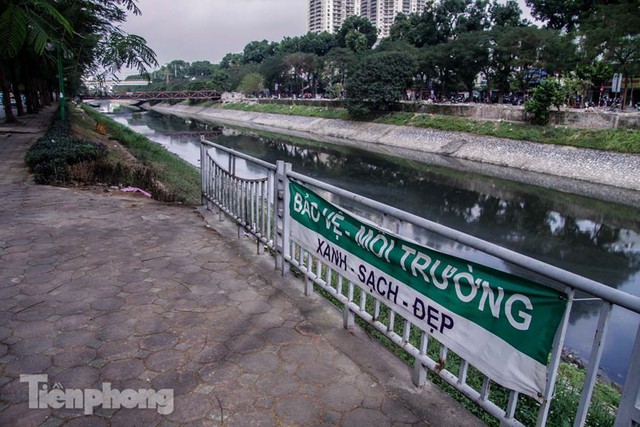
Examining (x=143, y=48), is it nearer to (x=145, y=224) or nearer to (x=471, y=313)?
(x=145, y=224)

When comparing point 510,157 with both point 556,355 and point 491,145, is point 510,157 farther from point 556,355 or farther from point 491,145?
point 556,355

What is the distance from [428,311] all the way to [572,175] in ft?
88.2

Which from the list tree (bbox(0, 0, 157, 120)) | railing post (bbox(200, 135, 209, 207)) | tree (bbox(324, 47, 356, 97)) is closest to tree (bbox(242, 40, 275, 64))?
tree (bbox(324, 47, 356, 97))

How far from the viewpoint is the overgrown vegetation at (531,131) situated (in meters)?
25.1

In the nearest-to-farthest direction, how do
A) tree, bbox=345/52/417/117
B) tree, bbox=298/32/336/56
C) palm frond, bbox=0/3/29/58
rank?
palm frond, bbox=0/3/29/58 < tree, bbox=345/52/417/117 < tree, bbox=298/32/336/56

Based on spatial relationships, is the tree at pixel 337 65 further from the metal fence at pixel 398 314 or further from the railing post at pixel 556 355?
the railing post at pixel 556 355

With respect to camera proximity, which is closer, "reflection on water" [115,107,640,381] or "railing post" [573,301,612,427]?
"railing post" [573,301,612,427]

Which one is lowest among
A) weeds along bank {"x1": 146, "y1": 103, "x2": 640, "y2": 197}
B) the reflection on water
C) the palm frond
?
the reflection on water

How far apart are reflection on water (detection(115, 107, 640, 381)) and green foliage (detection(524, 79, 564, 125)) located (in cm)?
842

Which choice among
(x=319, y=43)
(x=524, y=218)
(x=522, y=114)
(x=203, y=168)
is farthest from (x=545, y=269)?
(x=319, y=43)

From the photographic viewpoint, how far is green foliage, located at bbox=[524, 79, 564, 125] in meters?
29.9

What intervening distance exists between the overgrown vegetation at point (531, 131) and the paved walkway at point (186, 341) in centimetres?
2648

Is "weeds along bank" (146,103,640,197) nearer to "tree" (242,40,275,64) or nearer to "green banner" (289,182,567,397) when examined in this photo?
"green banner" (289,182,567,397)

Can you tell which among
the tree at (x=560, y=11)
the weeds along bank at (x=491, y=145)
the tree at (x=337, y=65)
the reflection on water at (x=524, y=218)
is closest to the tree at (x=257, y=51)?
the tree at (x=337, y=65)
